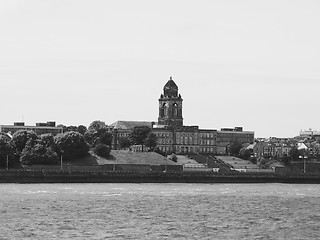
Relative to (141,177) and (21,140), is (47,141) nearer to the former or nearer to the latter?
(21,140)

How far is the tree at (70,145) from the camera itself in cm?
15512

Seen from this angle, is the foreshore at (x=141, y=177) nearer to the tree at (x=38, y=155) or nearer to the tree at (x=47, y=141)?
the tree at (x=38, y=155)

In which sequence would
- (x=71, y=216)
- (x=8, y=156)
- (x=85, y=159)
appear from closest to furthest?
1. (x=71, y=216)
2. (x=8, y=156)
3. (x=85, y=159)

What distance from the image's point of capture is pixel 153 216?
71438 millimetres

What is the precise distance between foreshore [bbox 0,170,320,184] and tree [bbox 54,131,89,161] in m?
16.3

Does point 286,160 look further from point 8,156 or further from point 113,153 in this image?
point 8,156

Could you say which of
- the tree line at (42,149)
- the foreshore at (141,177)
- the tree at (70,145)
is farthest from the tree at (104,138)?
the foreshore at (141,177)

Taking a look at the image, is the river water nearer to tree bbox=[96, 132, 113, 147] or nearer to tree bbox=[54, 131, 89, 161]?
tree bbox=[54, 131, 89, 161]

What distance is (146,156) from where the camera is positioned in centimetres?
17138

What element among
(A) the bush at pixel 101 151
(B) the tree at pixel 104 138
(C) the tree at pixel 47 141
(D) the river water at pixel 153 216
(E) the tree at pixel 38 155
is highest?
(B) the tree at pixel 104 138

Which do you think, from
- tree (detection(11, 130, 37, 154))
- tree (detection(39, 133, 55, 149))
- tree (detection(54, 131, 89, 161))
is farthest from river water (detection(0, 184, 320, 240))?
tree (detection(11, 130, 37, 154))

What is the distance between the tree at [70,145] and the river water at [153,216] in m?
54.5

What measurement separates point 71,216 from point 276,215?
1546 centimetres

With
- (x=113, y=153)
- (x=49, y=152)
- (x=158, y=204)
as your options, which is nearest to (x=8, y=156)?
(x=49, y=152)
